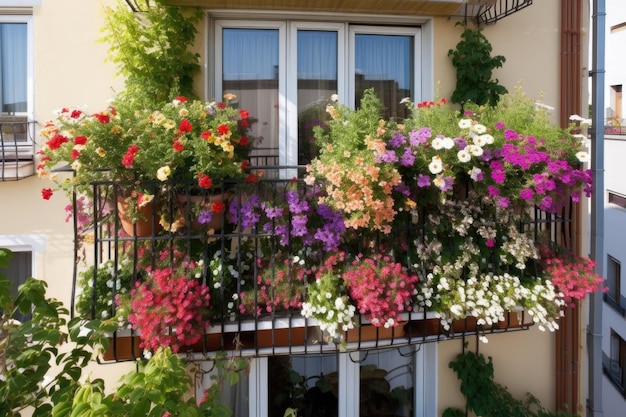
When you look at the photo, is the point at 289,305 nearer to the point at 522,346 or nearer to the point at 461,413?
the point at 461,413

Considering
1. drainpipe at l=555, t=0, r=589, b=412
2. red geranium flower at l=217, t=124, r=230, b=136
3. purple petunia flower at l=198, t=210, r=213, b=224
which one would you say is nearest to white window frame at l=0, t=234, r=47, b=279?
purple petunia flower at l=198, t=210, r=213, b=224

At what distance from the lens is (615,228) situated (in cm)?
1112

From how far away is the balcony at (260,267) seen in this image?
10.1 ft

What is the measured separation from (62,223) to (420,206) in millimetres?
3045

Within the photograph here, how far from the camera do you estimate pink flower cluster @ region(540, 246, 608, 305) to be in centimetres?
340

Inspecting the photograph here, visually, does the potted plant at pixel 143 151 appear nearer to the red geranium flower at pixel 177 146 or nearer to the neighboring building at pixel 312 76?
the red geranium flower at pixel 177 146

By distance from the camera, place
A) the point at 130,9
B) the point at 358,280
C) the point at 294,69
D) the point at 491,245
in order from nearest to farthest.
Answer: the point at 358,280 → the point at 491,245 → the point at 130,9 → the point at 294,69

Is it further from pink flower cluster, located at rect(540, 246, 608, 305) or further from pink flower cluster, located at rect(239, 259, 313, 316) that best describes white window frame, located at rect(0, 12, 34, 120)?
pink flower cluster, located at rect(540, 246, 608, 305)

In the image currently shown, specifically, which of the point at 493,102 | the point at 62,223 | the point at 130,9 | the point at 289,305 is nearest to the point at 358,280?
the point at 289,305

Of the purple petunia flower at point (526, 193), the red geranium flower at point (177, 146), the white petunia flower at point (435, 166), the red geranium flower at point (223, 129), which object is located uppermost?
the red geranium flower at point (223, 129)

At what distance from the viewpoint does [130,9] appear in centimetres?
378

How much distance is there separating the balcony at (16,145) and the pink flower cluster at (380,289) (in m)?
2.86

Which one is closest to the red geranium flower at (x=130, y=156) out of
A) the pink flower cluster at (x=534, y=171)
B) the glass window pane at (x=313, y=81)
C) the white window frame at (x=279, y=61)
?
the white window frame at (x=279, y=61)

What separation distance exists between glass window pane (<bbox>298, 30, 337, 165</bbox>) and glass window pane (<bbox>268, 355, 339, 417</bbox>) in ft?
6.27
